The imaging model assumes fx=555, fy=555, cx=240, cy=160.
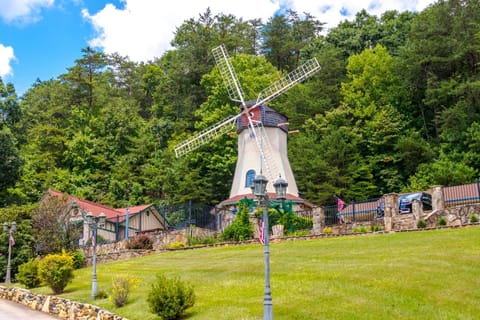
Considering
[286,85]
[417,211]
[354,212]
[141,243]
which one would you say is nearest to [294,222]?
[354,212]

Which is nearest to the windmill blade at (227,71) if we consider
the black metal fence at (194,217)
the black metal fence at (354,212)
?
the black metal fence at (194,217)

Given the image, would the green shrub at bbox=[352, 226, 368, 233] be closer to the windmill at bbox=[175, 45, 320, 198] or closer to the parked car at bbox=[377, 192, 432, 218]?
the parked car at bbox=[377, 192, 432, 218]

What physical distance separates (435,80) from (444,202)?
68.0 ft

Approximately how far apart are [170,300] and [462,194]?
71.6ft

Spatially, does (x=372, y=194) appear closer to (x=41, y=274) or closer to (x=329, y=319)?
(x=41, y=274)

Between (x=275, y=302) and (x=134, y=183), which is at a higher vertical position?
(x=134, y=183)

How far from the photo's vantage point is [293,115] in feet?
183

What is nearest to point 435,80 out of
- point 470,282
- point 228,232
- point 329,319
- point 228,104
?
point 228,104

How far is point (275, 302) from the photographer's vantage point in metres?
15.1

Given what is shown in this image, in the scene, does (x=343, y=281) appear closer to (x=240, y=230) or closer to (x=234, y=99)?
(x=240, y=230)

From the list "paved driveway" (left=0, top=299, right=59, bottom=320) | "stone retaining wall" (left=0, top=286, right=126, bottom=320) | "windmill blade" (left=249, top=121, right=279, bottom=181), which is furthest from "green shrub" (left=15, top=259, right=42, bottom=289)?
"windmill blade" (left=249, top=121, right=279, bottom=181)

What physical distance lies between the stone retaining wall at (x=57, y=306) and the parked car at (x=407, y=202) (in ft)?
62.3

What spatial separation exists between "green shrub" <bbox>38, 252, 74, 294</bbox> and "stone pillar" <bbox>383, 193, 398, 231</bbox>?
16.4 meters

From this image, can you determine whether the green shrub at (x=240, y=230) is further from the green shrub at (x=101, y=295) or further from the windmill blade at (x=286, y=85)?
the green shrub at (x=101, y=295)
